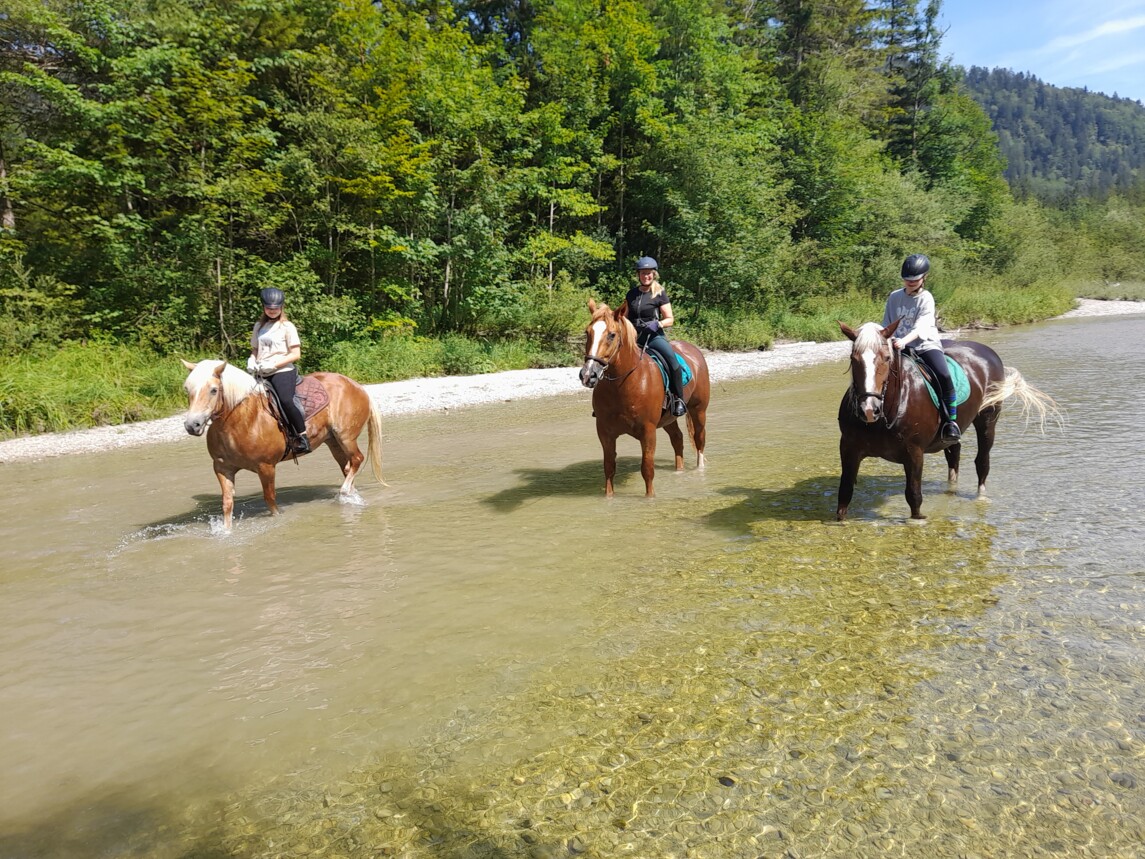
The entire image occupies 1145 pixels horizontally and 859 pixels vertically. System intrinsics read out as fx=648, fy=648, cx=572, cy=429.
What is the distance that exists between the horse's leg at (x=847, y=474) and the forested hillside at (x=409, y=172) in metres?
16.1

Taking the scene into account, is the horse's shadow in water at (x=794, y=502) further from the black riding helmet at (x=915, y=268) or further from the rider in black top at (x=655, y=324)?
the black riding helmet at (x=915, y=268)

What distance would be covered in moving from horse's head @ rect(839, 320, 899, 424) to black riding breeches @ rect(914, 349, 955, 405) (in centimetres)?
93

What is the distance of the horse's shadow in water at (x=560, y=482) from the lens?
319 inches

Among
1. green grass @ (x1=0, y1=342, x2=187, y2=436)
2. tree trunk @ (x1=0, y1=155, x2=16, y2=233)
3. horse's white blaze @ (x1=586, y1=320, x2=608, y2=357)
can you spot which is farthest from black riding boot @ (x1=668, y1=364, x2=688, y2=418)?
tree trunk @ (x1=0, y1=155, x2=16, y2=233)

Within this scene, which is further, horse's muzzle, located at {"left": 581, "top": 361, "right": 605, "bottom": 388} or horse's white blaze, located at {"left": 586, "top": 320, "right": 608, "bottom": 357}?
horse's white blaze, located at {"left": 586, "top": 320, "right": 608, "bottom": 357}

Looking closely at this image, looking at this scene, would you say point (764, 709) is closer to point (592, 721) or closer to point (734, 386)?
point (592, 721)

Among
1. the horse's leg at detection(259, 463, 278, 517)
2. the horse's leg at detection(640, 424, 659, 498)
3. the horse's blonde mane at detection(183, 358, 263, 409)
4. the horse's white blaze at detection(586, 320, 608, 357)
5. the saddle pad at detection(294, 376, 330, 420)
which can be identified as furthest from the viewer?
the saddle pad at detection(294, 376, 330, 420)

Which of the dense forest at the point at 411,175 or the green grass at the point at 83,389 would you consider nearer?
the green grass at the point at 83,389

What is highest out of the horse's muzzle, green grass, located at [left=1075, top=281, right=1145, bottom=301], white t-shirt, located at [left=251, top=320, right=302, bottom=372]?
green grass, located at [left=1075, top=281, right=1145, bottom=301]

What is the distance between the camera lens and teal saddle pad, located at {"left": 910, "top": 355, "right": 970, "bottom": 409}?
22.1 ft

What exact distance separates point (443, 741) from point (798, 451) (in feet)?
26.0

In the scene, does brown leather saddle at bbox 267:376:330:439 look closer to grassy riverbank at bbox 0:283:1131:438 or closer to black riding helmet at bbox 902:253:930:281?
black riding helmet at bbox 902:253:930:281

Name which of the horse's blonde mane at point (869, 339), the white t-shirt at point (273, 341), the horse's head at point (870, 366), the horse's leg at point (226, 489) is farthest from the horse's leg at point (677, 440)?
the horse's leg at point (226, 489)

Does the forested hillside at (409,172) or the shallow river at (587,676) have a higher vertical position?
the forested hillside at (409,172)
